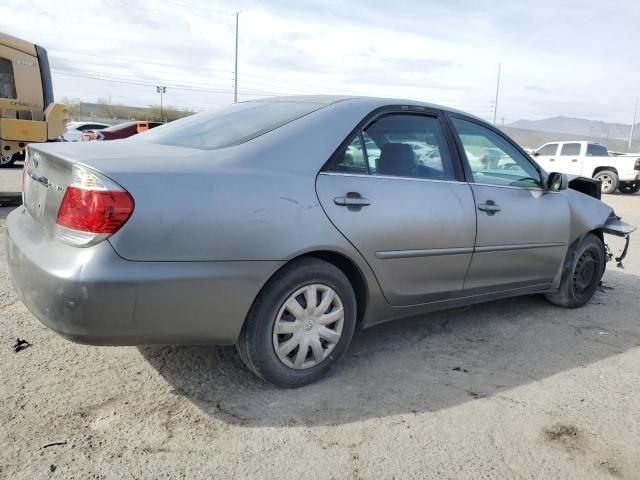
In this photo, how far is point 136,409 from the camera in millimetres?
2664

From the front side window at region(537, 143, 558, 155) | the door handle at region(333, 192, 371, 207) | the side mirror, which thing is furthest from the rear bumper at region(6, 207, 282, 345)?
the front side window at region(537, 143, 558, 155)

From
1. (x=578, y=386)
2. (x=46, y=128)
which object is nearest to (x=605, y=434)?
(x=578, y=386)

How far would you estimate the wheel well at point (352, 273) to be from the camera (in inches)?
116

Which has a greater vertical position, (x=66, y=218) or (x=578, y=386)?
(x=66, y=218)

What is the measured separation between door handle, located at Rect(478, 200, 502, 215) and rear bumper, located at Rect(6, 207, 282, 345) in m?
1.65

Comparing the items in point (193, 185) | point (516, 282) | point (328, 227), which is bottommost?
point (516, 282)

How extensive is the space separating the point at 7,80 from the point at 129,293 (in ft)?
31.7

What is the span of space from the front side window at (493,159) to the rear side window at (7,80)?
30.3 ft

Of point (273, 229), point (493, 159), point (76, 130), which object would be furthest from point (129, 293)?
point (76, 130)

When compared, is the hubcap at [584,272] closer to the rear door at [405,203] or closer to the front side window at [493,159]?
the front side window at [493,159]

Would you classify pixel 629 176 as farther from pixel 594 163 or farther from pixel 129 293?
pixel 129 293

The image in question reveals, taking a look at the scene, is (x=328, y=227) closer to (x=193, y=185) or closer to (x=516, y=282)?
(x=193, y=185)

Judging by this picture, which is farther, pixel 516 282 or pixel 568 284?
pixel 568 284

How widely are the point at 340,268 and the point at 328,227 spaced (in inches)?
13.3
